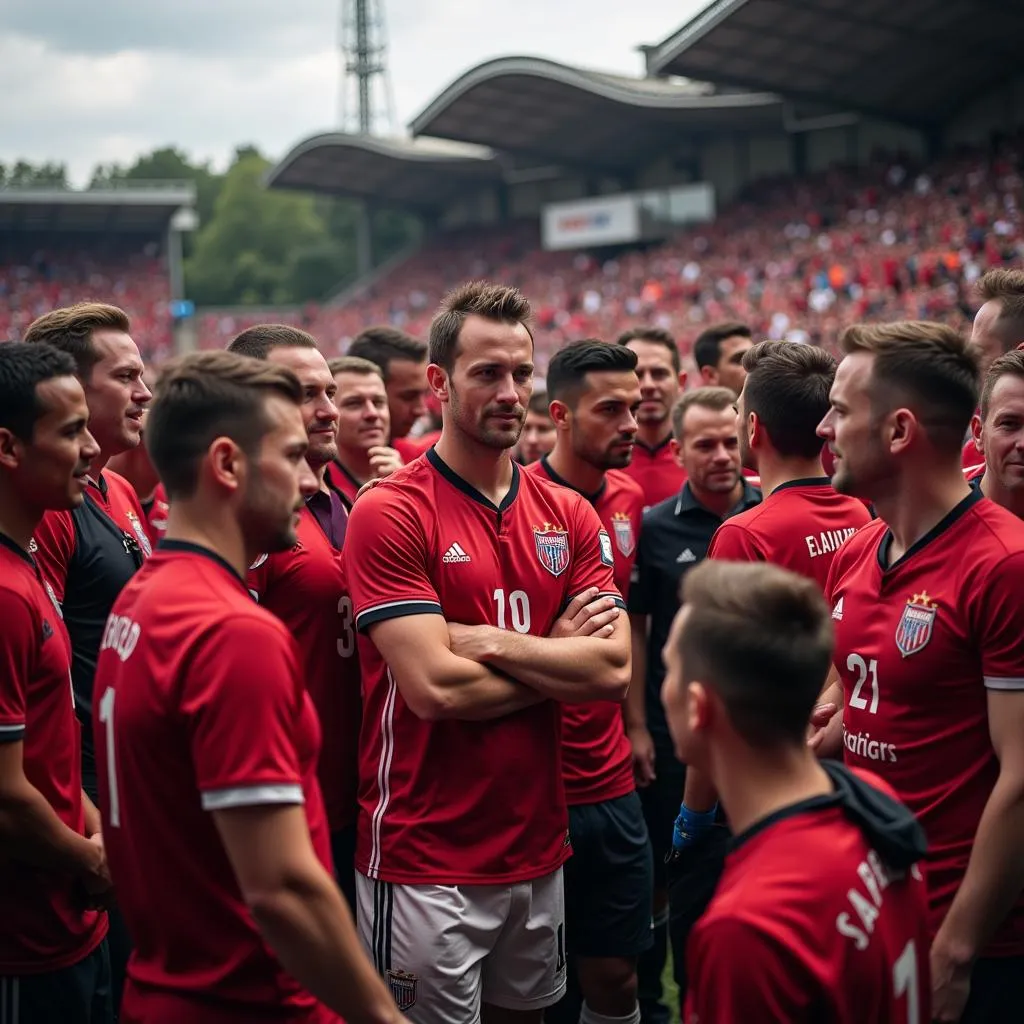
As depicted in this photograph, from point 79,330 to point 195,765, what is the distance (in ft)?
7.89

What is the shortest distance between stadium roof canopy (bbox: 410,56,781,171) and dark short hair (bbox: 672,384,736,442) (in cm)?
2778

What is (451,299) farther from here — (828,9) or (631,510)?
(828,9)

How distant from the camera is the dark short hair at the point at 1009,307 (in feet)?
15.7

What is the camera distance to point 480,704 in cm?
353

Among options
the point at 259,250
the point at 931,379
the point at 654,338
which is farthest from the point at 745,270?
the point at 259,250

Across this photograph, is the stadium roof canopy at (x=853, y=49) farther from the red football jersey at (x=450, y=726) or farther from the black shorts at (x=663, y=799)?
the red football jersey at (x=450, y=726)

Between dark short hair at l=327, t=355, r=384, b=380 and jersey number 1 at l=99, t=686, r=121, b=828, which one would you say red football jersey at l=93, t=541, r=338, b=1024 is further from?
dark short hair at l=327, t=355, r=384, b=380

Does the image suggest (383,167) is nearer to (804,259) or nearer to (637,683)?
(804,259)

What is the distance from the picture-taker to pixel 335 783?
409cm

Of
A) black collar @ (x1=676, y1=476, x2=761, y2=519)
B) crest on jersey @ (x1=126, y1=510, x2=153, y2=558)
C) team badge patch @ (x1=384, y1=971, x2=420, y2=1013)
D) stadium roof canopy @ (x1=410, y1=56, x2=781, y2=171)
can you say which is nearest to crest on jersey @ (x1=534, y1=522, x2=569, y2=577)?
team badge patch @ (x1=384, y1=971, x2=420, y2=1013)

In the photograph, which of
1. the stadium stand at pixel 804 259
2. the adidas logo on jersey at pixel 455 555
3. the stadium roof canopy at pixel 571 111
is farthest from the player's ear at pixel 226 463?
the stadium roof canopy at pixel 571 111

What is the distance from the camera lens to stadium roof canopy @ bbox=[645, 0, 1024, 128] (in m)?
24.0

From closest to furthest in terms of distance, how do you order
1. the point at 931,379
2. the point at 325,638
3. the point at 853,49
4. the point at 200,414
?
the point at 200,414, the point at 931,379, the point at 325,638, the point at 853,49

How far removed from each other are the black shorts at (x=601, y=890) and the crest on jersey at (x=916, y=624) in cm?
170
